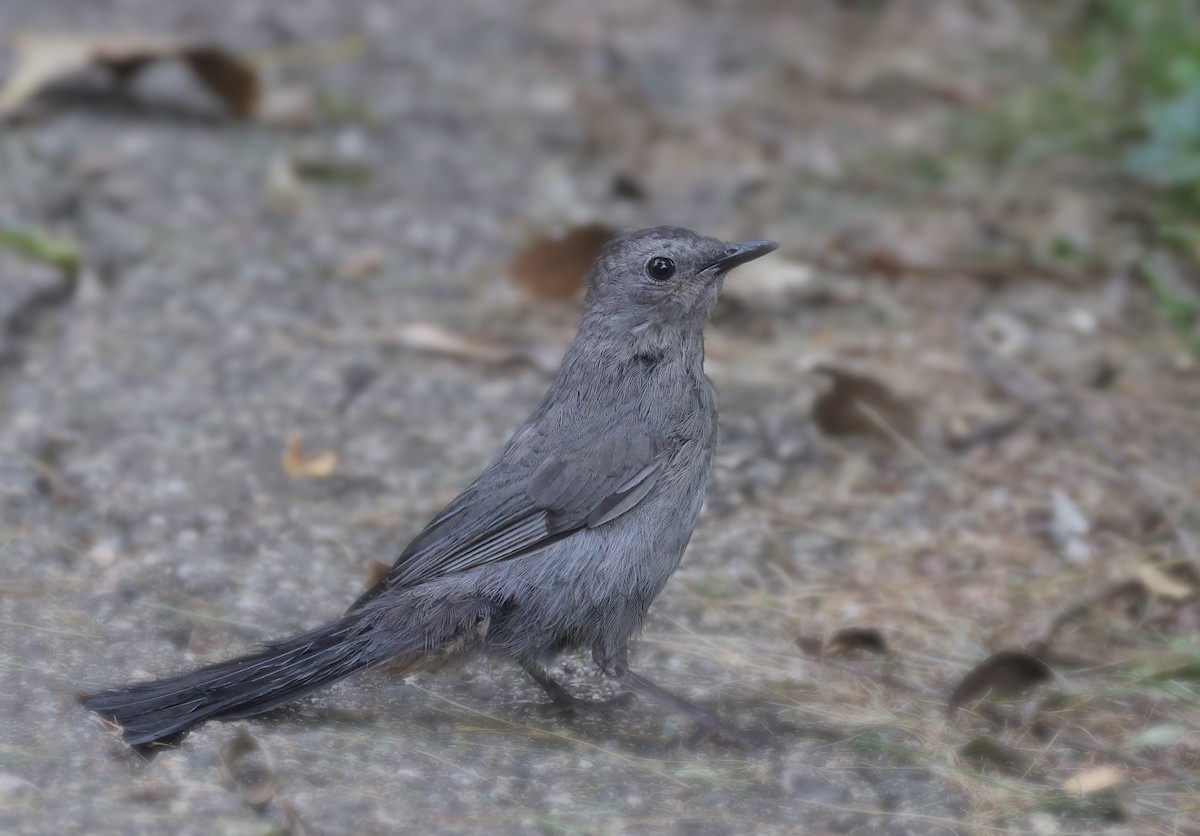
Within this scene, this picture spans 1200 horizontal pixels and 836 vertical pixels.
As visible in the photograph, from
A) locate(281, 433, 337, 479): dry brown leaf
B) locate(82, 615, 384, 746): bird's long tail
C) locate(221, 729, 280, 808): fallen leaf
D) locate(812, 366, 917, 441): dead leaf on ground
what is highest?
locate(812, 366, 917, 441): dead leaf on ground

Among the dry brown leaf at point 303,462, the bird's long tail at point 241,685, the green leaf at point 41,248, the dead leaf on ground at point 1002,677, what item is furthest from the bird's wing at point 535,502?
the green leaf at point 41,248

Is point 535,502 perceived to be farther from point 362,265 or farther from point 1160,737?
point 362,265

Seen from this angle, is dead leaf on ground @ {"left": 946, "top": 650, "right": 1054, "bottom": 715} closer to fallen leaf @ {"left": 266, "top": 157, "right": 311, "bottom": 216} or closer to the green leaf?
the green leaf

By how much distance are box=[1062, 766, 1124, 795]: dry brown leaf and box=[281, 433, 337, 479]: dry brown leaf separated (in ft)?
8.15

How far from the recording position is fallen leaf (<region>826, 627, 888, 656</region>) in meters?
4.16

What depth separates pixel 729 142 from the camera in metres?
7.71

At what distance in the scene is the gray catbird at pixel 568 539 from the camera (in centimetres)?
355

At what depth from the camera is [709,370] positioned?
5707 mm

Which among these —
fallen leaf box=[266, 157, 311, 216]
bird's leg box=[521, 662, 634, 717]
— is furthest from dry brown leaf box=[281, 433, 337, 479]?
fallen leaf box=[266, 157, 311, 216]

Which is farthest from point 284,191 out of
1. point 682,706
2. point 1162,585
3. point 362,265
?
point 1162,585

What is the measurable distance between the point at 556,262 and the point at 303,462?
60.3 inches

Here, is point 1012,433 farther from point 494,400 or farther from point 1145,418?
point 494,400

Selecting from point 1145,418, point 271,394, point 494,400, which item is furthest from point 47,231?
point 1145,418

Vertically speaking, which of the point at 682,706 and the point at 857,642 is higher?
the point at 857,642
